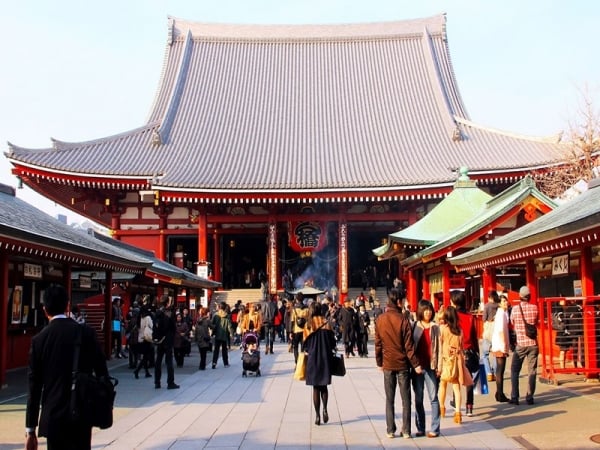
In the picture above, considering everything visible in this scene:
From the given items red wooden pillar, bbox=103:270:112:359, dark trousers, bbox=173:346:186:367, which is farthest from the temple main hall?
dark trousers, bbox=173:346:186:367

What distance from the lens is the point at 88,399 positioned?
5016 mm

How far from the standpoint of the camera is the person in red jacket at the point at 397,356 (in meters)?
7.95

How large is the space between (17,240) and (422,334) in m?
6.24

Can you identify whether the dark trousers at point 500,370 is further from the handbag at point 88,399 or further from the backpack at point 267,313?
the backpack at point 267,313

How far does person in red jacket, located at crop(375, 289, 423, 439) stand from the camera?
26.1 feet

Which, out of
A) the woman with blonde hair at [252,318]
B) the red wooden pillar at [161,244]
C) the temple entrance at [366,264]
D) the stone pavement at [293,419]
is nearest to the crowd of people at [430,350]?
the stone pavement at [293,419]

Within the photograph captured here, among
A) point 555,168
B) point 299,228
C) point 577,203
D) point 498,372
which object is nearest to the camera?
point 498,372

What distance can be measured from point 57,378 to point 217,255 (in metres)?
27.2

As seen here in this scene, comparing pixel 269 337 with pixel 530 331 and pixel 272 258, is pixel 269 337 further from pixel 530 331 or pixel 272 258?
pixel 530 331

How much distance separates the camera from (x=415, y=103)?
120 feet

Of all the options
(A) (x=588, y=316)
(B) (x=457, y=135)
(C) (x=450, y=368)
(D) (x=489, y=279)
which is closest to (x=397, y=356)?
(C) (x=450, y=368)

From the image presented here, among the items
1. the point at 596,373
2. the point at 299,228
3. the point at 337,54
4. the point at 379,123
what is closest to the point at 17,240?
the point at 596,373

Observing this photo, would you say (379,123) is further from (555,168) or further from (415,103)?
(555,168)

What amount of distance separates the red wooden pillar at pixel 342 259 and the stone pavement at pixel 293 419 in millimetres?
16398
